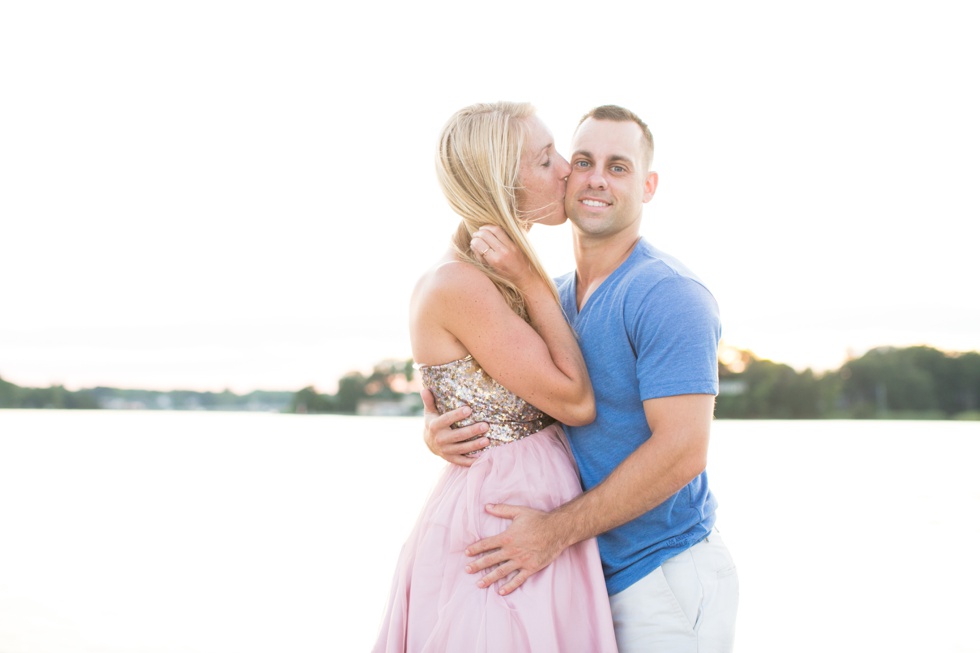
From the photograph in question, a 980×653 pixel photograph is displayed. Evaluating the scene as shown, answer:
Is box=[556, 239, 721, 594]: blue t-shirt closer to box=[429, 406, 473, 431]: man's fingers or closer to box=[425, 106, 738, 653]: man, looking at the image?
box=[425, 106, 738, 653]: man

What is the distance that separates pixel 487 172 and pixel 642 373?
0.81 metres

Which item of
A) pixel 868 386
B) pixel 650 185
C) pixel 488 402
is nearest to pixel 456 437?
pixel 488 402

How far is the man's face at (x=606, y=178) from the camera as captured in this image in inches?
122

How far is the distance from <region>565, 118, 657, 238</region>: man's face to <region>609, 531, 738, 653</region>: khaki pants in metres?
1.11

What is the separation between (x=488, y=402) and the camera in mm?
2941

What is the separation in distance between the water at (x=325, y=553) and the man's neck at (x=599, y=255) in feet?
13.1

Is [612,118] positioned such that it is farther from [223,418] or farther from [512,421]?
[223,418]

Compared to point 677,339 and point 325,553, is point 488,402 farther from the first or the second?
point 325,553

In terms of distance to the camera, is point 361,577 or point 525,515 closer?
point 525,515

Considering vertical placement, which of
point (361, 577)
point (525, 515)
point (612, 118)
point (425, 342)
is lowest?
point (361, 577)

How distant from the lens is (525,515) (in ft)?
8.96

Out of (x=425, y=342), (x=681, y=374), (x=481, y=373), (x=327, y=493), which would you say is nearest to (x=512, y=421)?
(x=481, y=373)

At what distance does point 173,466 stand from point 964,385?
45126 millimetres

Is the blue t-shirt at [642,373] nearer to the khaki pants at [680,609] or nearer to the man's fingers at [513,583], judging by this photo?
the khaki pants at [680,609]
